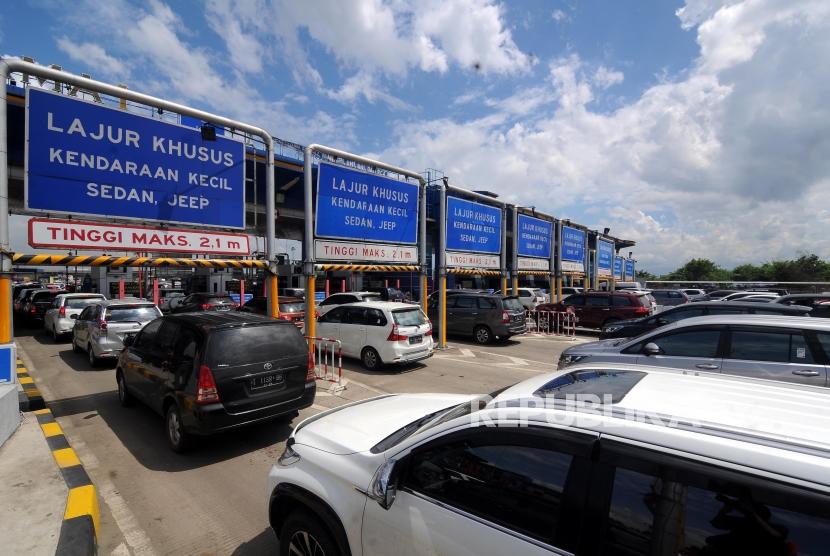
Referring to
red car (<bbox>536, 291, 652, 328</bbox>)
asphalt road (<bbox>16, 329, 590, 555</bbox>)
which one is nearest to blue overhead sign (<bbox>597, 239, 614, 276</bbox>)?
red car (<bbox>536, 291, 652, 328</bbox>)

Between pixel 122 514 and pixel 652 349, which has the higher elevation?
pixel 652 349

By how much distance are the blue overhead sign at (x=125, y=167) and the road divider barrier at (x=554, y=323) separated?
1200cm

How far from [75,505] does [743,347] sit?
7.49 metres

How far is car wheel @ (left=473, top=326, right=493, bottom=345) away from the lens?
45.8 feet

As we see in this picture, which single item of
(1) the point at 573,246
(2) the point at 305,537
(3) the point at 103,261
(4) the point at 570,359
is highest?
(1) the point at 573,246

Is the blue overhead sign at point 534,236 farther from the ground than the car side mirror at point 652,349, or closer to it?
farther from the ground

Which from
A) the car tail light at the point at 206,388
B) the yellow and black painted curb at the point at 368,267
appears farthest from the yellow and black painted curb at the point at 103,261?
the car tail light at the point at 206,388

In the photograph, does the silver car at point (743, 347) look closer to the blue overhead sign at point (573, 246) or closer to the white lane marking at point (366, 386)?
the white lane marking at point (366, 386)

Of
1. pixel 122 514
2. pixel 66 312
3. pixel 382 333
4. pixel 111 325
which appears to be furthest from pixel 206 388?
pixel 66 312

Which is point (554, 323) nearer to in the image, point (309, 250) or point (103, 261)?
point (309, 250)

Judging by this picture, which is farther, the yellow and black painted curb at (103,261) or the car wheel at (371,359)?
the car wheel at (371,359)

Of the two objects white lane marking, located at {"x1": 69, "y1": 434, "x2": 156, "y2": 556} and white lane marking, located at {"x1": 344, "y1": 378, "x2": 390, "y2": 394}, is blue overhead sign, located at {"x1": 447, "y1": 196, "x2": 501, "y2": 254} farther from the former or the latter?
white lane marking, located at {"x1": 69, "y1": 434, "x2": 156, "y2": 556}

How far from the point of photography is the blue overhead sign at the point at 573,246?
21906mm

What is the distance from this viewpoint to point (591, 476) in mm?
1713
